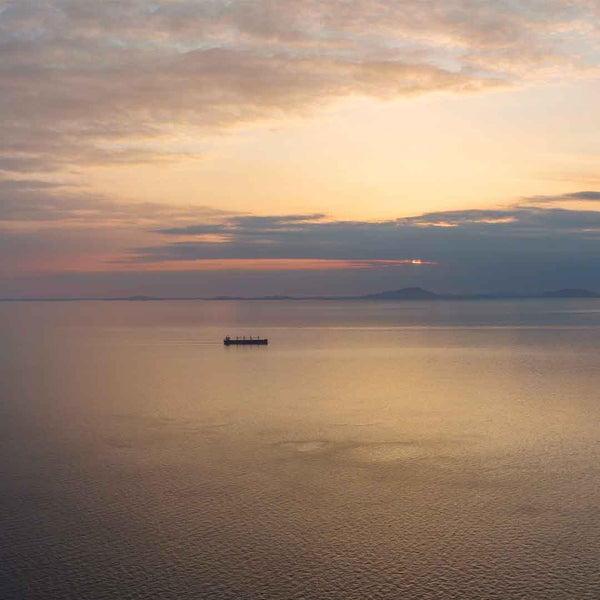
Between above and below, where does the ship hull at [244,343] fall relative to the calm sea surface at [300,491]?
below

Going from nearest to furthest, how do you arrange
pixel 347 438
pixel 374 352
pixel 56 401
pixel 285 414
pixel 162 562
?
1. pixel 162 562
2. pixel 347 438
3. pixel 285 414
4. pixel 56 401
5. pixel 374 352

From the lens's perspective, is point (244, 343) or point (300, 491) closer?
point (300, 491)

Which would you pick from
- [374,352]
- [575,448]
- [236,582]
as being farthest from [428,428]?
[374,352]

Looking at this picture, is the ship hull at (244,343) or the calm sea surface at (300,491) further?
the ship hull at (244,343)

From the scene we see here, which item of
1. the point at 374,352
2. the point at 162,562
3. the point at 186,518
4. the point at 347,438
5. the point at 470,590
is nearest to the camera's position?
the point at 470,590

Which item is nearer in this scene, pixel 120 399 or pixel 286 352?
pixel 120 399

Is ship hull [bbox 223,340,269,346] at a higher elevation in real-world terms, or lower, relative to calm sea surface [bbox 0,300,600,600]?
lower

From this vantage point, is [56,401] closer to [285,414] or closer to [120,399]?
[120,399]

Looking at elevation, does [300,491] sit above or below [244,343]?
above
